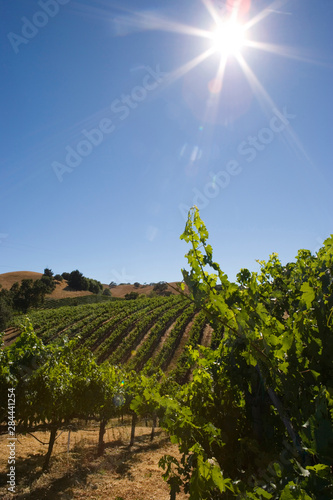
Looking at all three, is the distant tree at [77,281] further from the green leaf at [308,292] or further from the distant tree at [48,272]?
the green leaf at [308,292]

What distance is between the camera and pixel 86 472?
35.3 ft

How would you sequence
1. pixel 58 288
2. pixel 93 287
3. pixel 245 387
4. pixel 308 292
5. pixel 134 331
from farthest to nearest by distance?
pixel 93 287 → pixel 58 288 → pixel 134 331 → pixel 245 387 → pixel 308 292

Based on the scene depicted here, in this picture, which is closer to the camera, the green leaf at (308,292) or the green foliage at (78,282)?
the green leaf at (308,292)

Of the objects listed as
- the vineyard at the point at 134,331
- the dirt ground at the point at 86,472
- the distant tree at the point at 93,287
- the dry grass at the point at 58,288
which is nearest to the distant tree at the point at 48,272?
the dry grass at the point at 58,288

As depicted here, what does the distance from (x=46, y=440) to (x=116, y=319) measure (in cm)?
3319

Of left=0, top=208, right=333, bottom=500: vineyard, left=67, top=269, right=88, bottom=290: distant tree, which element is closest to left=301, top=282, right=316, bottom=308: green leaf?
left=0, top=208, right=333, bottom=500: vineyard

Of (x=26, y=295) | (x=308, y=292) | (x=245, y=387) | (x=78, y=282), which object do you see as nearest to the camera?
(x=308, y=292)

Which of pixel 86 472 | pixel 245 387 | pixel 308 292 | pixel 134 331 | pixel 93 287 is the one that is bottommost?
pixel 86 472

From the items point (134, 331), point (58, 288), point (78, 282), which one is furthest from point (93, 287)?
point (134, 331)

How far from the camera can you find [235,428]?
3.21 m

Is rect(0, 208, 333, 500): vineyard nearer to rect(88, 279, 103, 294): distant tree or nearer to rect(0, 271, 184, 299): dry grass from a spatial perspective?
rect(0, 271, 184, 299): dry grass

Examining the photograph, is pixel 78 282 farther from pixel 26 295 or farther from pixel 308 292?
pixel 308 292

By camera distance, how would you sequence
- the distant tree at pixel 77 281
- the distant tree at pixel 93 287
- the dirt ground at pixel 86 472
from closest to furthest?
the dirt ground at pixel 86 472 < the distant tree at pixel 77 281 < the distant tree at pixel 93 287

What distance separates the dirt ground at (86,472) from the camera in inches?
352
